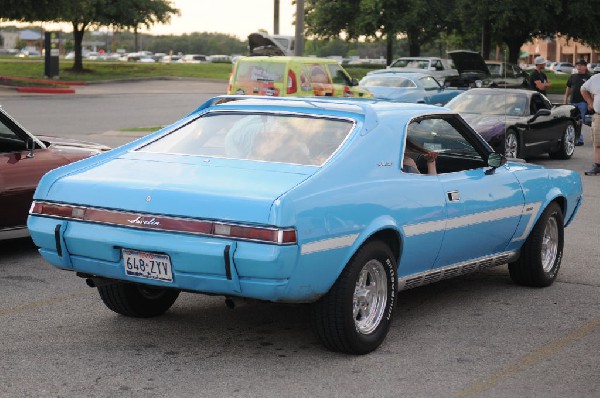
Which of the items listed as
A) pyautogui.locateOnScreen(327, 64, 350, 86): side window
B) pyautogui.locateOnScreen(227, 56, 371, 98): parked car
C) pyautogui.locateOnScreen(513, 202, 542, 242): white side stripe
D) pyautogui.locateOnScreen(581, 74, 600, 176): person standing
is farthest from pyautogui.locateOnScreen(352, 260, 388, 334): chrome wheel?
pyautogui.locateOnScreen(327, 64, 350, 86): side window

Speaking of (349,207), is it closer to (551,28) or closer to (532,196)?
(532,196)

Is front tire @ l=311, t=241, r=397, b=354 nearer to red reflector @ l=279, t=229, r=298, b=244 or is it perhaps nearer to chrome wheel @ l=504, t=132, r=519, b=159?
red reflector @ l=279, t=229, r=298, b=244

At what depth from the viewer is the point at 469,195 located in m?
7.26

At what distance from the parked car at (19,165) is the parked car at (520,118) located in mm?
9132

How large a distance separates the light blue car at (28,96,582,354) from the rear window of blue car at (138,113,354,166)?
0.04 ft

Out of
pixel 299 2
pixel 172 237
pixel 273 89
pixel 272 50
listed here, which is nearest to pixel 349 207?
pixel 172 237

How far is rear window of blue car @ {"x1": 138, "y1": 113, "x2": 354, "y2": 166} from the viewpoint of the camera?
21.3 feet

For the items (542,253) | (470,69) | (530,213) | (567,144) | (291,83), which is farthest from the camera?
(470,69)

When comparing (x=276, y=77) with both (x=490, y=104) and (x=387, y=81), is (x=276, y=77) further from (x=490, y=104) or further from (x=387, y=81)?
(x=387, y=81)

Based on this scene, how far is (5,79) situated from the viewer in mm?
43438

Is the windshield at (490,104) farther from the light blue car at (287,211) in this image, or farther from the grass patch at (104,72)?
the grass patch at (104,72)

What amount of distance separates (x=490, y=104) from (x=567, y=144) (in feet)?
7.68

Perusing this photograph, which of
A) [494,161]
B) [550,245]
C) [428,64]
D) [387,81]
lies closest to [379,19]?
[428,64]

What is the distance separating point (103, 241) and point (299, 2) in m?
20.3
